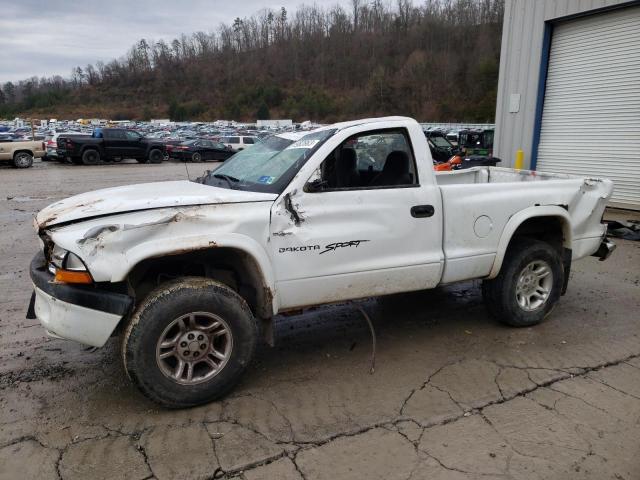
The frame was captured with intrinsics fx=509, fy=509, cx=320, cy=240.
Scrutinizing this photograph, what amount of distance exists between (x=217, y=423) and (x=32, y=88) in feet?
511

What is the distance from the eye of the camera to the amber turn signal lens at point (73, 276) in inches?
119

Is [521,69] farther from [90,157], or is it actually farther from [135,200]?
[90,157]

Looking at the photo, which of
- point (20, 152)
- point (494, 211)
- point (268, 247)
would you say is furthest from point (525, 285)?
point (20, 152)

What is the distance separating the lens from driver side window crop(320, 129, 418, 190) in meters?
3.90

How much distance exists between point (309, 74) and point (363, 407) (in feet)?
398

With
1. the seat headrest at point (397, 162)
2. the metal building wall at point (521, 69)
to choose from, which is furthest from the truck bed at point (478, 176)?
the metal building wall at point (521, 69)

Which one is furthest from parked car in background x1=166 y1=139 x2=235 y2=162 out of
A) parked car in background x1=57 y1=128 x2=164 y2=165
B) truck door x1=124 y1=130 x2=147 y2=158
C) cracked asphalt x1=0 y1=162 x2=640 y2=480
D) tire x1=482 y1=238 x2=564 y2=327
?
tire x1=482 y1=238 x2=564 y2=327

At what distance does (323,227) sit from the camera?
3604 mm

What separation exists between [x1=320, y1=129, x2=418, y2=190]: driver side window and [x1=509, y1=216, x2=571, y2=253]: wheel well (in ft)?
4.44

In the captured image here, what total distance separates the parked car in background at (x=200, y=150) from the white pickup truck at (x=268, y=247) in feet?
82.3

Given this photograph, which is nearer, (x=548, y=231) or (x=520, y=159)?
(x=548, y=231)

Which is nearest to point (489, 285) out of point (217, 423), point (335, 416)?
point (335, 416)

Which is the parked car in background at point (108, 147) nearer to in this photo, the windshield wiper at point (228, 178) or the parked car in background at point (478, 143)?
the parked car in background at point (478, 143)

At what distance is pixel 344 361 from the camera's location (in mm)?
4062
